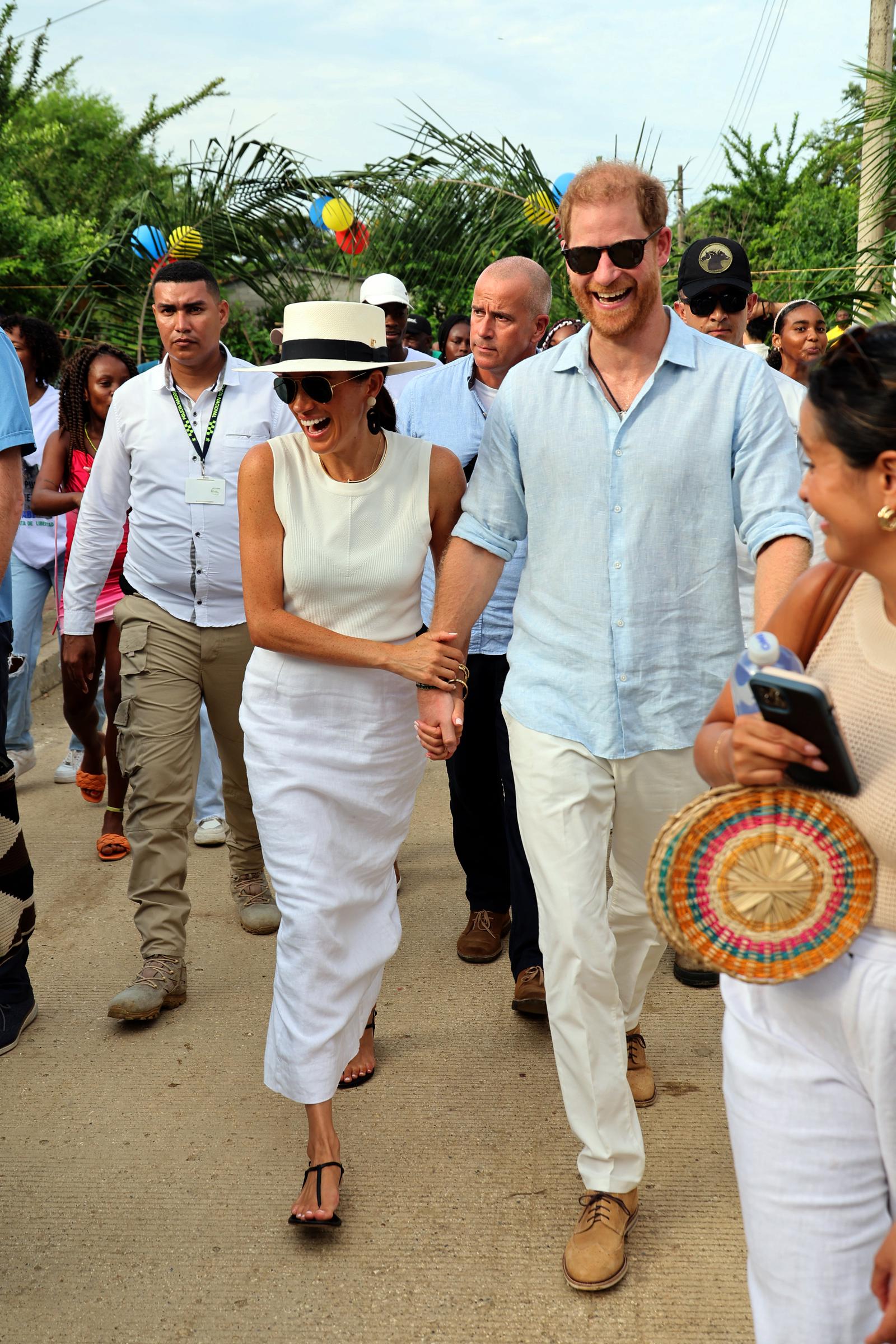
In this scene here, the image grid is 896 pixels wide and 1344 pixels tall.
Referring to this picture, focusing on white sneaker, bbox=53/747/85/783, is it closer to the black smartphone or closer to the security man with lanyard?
the security man with lanyard

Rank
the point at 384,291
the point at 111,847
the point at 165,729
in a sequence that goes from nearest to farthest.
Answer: the point at 165,729, the point at 111,847, the point at 384,291

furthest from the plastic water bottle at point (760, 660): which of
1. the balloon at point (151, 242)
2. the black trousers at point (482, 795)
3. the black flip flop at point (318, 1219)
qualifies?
the balloon at point (151, 242)

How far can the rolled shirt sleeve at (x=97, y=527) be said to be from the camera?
4.75 m

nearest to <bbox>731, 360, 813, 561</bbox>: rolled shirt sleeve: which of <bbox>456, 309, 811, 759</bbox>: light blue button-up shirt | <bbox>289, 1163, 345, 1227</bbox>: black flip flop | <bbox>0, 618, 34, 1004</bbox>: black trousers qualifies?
<bbox>456, 309, 811, 759</bbox>: light blue button-up shirt

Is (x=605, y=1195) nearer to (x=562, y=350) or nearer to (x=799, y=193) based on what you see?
(x=562, y=350)

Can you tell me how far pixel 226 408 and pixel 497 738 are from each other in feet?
5.21

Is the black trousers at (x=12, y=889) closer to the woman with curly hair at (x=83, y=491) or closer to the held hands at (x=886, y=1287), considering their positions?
the woman with curly hair at (x=83, y=491)

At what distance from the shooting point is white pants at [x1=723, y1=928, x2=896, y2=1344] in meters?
1.80

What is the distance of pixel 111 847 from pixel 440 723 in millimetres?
3067

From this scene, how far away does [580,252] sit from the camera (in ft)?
10.1

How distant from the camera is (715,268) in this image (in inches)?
197

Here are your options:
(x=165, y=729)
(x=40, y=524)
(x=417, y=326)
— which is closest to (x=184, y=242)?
(x=417, y=326)

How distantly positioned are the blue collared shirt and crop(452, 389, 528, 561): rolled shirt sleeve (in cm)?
115

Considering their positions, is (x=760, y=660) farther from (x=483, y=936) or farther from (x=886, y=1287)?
(x=483, y=936)
